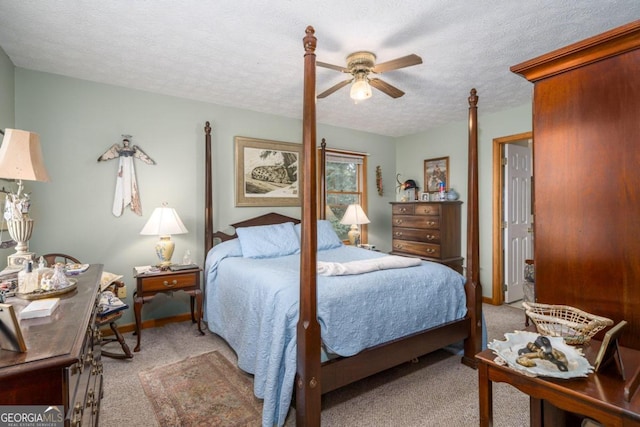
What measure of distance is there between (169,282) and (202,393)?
1125 millimetres

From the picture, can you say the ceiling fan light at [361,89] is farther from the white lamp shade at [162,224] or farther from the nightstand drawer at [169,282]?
the nightstand drawer at [169,282]

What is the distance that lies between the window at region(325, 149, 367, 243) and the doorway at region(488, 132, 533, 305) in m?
1.80

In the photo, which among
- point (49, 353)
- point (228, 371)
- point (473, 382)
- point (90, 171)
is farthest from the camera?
point (90, 171)

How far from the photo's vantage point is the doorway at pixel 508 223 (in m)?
4.16

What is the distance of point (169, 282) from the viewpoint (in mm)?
2953

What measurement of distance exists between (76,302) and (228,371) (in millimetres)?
1447

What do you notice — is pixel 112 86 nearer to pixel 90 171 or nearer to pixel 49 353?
pixel 90 171

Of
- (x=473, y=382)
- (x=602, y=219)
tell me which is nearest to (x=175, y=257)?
(x=473, y=382)

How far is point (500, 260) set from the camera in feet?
13.8

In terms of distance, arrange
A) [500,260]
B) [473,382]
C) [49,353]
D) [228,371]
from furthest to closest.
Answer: [500,260] < [228,371] < [473,382] < [49,353]

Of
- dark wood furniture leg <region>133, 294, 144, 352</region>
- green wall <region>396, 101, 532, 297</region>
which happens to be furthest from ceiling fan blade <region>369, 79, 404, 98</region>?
dark wood furniture leg <region>133, 294, 144, 352</region>

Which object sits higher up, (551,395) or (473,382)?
(551,395)

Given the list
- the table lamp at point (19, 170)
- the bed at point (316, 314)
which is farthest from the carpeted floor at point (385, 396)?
the table lamp at point (19, 170)

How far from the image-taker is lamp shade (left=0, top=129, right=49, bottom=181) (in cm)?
157
